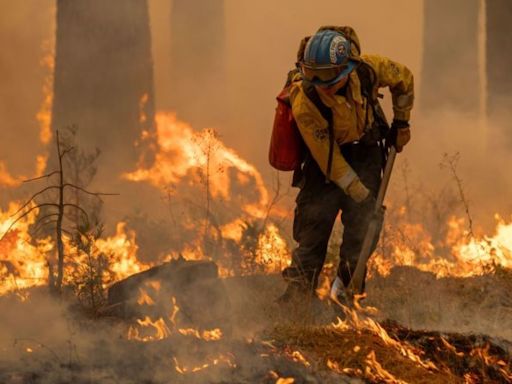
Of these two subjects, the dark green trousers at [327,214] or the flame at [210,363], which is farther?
the dark green trousers at [327,214]

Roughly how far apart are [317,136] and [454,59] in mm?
8032

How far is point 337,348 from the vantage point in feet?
15.3

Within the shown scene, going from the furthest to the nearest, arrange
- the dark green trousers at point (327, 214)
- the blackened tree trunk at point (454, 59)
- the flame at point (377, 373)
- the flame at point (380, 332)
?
1. the blackened tree trunk at point (454, 59)
2. the dark green trousers at point (327, 214)
3. the flame at point (380, 332)
4. the flame at point (377, 373)

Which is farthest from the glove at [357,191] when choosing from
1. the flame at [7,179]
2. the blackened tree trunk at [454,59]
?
the blackened tree trunk at [454,59]

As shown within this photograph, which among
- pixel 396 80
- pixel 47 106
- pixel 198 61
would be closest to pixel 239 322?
pixel 396 80

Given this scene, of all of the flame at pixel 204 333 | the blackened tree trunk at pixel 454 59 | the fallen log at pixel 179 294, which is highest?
the blackened tree trunk at pixel 454 59

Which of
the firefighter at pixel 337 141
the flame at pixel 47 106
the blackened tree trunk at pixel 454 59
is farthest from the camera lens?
the blackened tree trunk at pixel 454 59

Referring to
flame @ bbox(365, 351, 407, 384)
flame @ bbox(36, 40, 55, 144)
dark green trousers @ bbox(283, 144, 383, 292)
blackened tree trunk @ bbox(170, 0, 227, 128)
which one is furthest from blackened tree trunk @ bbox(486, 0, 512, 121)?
flame @ bbox(365, 351, 407, 384)

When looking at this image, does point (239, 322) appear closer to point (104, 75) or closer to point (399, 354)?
point (399, 354)

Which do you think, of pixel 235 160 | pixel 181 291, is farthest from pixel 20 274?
pixel 235 160

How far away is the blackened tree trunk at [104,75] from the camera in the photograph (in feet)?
34.4

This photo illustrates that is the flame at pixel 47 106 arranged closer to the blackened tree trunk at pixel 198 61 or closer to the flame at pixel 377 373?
the blackened tree trunk at pixel 198 61

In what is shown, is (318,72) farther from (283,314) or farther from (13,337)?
(13,337)

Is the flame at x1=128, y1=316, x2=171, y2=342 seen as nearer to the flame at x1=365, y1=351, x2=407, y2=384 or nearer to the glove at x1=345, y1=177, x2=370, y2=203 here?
the flame at x1=365, y1=351, x2=407, y2=384
